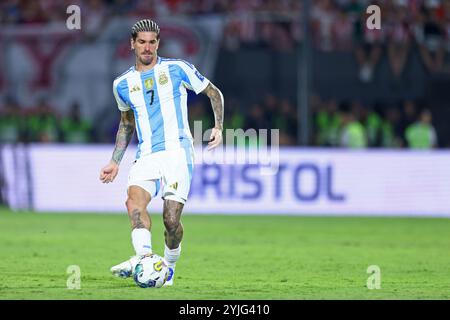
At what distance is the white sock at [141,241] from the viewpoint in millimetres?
9289

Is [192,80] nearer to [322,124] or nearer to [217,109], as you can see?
[217,109]

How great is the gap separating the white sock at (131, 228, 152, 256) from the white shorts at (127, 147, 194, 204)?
42 cm

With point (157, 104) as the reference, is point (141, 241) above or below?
below

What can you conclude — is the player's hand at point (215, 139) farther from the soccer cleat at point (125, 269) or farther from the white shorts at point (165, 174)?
the soccer cleat at point (125, 269)

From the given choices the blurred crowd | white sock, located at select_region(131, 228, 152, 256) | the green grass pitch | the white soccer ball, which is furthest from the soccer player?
the blurred crowd

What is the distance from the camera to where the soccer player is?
959cm

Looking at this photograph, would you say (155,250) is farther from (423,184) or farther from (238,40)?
(238,40)

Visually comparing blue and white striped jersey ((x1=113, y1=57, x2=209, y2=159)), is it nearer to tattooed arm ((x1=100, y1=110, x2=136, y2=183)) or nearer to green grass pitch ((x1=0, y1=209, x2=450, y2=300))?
tattooed arm ((x1=100, y1=110, x2=136, y2=183))

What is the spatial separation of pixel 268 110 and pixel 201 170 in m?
2.97

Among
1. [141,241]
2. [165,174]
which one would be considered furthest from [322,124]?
[141,241]

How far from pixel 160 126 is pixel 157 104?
0.19 metres

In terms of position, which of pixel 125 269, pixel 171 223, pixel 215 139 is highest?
pixel 215 139

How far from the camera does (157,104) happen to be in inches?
385

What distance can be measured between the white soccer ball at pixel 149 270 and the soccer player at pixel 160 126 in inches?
19.0
